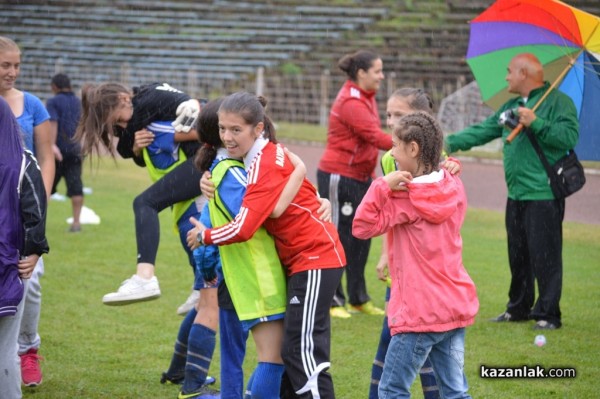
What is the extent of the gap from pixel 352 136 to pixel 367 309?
5.04 ft

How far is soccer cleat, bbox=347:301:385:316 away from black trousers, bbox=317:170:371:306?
0.04 meters

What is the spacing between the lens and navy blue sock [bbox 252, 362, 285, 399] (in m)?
4.48

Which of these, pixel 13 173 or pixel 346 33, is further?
pixel 346 33

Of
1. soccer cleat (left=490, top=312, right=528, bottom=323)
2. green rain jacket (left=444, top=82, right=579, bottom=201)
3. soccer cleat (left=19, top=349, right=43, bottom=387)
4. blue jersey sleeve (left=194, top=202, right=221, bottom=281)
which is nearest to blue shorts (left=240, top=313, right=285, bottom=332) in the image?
blue jersey sleeve (left=194, top=202, right=221, bottom=281)

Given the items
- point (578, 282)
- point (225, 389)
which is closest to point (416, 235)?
point (225, 389)

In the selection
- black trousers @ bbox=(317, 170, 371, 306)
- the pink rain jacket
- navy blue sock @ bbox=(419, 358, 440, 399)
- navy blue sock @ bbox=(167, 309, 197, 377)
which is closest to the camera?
the pink rain jacket

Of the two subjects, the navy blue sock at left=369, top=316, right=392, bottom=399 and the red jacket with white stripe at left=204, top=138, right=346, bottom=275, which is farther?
the navy blue sock at left=369, top=316, right=392, bottom=399

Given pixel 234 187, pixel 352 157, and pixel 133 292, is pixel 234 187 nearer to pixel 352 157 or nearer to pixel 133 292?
pixel 133 292

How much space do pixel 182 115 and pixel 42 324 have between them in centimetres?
285

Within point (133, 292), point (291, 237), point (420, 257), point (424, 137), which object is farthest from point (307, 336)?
point (133, 292)

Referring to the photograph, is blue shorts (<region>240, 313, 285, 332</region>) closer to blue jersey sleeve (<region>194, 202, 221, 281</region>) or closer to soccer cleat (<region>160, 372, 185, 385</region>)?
blue jersey sleeve (<region>194, 202, 221, 281</region>)

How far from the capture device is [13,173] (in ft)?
14.7

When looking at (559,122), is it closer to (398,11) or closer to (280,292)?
(280,292)

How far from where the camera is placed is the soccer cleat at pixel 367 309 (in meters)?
8.34
